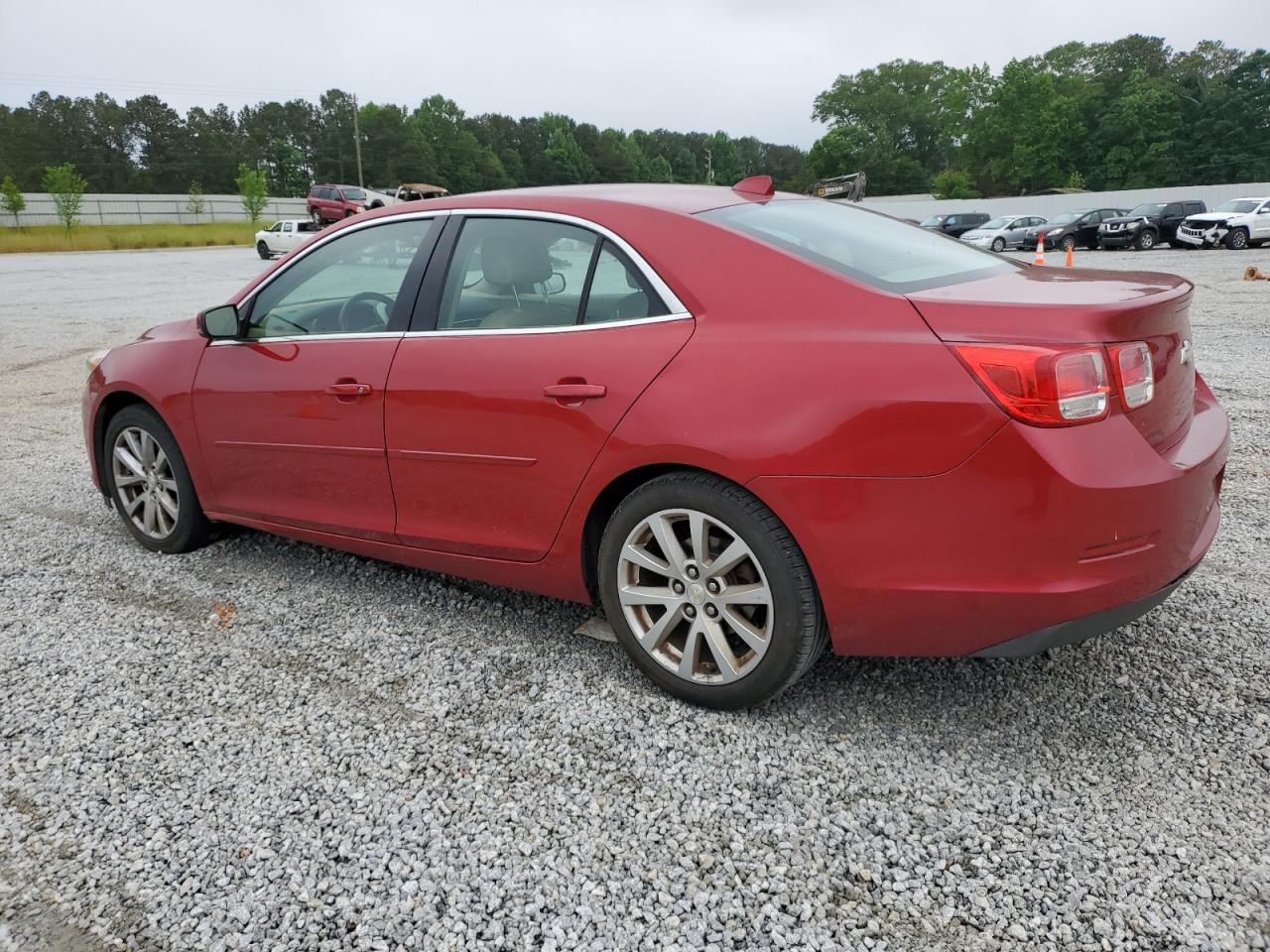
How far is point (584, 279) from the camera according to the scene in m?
3.16

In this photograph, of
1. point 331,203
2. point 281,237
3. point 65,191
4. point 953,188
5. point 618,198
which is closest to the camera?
point 618,198

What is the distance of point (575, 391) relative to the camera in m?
3.00

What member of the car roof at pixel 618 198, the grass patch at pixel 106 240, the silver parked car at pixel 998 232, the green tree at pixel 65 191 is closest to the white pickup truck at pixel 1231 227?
the silver parked car at pixel 998 232

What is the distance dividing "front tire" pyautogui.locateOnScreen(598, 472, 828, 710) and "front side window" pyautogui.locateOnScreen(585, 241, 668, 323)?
0.53 metres

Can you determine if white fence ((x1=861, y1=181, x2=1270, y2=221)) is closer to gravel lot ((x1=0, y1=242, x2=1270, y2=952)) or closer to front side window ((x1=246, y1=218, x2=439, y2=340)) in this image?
front side window ((x1=246, y1=218, x2=439, y2=340))

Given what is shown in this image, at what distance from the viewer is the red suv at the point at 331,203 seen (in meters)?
41.1

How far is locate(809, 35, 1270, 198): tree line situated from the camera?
67.8 metres

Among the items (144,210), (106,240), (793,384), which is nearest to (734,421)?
(793,384)

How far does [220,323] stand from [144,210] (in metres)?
77.6

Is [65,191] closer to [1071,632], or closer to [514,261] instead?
[514,261]

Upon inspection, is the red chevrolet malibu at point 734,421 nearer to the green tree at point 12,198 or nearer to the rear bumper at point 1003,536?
the rear bumper at point 1003,536

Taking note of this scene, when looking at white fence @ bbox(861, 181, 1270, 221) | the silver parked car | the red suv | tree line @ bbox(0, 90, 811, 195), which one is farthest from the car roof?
tree line @ bbox(0, 90, 811, 195)

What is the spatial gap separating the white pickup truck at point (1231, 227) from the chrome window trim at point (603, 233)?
2858cm

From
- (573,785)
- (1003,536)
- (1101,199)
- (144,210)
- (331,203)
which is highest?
(144,210)
